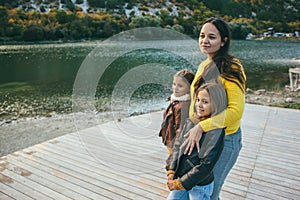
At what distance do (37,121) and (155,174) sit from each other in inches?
235

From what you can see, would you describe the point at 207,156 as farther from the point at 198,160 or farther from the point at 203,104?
the point at 203,104

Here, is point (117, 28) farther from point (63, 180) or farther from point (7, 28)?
point (63, 180)

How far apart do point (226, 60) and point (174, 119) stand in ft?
1.80

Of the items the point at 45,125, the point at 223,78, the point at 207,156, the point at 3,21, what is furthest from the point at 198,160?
the point at 3,21

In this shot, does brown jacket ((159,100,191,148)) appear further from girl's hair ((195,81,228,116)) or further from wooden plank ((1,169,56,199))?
wooden plank ((1,169,56,199))

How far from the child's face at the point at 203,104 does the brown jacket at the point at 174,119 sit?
0.78 ft

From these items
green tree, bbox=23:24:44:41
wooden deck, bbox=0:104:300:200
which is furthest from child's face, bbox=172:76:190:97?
green tree, bbox=23:24:44:41

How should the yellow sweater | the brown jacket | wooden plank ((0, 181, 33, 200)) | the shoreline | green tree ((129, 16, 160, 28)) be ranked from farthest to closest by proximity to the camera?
green tree ((129, 16, 160, 28)) → the shoreline → wooden plank ((0, 181, 33, 200)) → the brown jacket → the yellow sweater

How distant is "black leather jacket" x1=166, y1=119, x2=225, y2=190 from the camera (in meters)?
1.48

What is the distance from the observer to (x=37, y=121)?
317 inches

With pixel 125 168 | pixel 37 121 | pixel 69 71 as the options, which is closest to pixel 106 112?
pixel 37 121

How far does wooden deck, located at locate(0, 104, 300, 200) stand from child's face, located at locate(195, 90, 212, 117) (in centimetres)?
131

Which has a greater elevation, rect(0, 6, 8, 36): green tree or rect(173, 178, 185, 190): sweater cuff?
rect(173, 178, 185, 190): sweater cuff

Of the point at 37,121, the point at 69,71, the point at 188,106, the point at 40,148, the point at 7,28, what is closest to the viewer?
the point at 188,106
